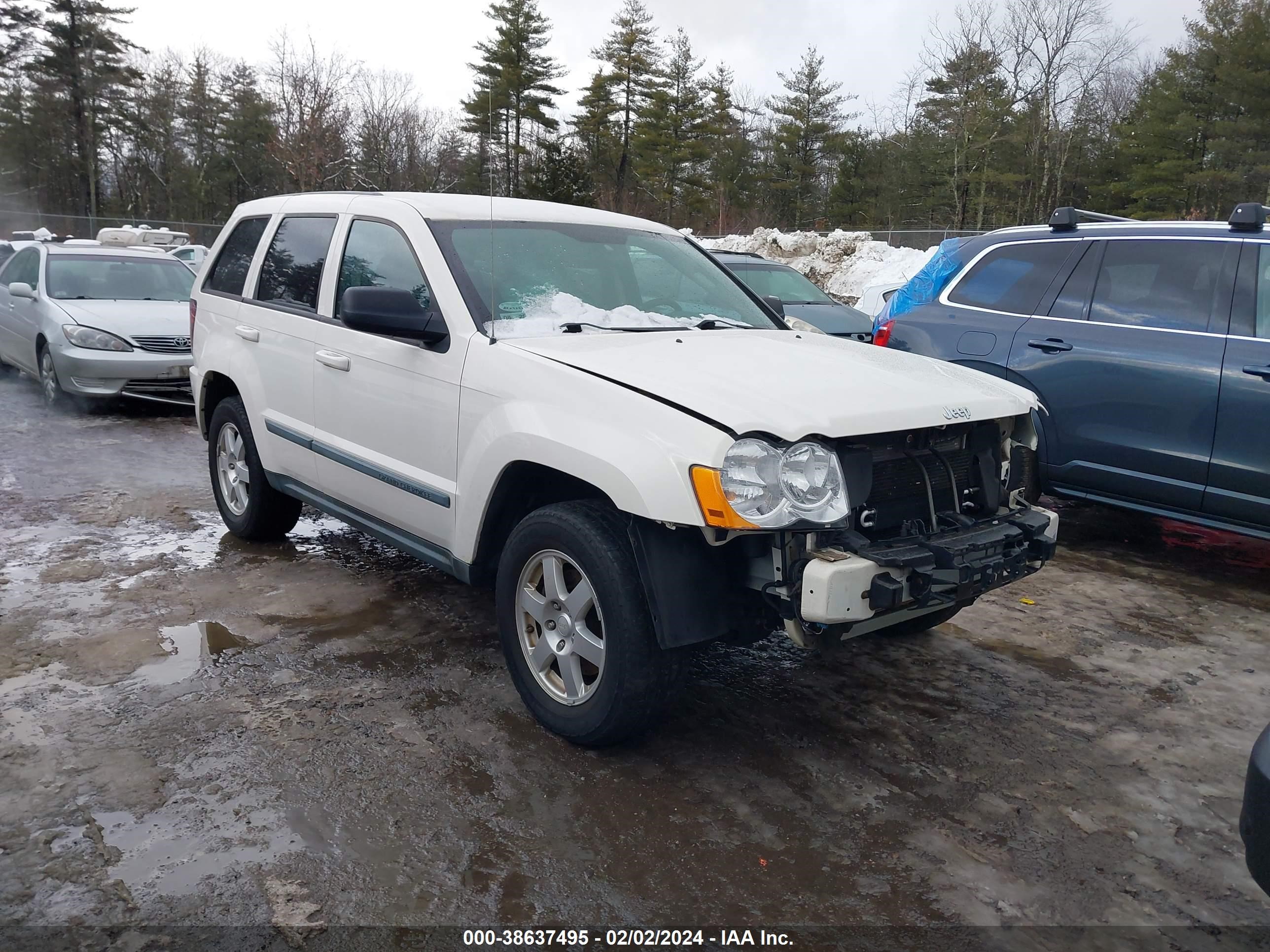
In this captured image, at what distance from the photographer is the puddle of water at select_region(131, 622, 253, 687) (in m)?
3.85

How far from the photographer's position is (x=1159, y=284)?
554cm

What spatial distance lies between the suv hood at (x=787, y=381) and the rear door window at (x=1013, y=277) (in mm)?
2430

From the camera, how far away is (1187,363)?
17.0 feet

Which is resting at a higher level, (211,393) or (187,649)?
(211,393)

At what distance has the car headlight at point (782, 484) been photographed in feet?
9.15

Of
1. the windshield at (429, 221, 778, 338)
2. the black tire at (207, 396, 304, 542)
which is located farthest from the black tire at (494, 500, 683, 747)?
the black tire at (207, 396, 304, 542)

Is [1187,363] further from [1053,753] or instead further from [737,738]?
[737,738]

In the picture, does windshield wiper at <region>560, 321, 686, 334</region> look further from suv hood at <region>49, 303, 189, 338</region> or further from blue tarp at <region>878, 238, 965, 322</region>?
suv hood at <region>49, 303, 189, 338</region>

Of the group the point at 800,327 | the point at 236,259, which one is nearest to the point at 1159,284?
the point at 800,327

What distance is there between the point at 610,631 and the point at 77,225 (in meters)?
40.8

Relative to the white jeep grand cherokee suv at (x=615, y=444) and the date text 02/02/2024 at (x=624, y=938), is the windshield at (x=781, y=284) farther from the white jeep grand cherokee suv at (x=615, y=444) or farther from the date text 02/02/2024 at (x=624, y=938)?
the date text 02/02/2024 at (x=624, y=938)

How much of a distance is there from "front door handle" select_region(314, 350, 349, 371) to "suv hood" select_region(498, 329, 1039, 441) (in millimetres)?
1053

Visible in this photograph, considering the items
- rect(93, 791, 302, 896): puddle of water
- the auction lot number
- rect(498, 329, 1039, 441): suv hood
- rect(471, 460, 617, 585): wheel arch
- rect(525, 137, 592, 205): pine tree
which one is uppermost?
rect(525, 137, 592, 205): pine tree

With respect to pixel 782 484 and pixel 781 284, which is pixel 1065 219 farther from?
pixel 781 284
